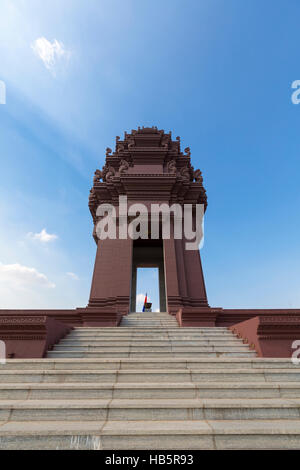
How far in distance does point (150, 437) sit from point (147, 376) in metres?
1.42

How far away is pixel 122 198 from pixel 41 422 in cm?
1037

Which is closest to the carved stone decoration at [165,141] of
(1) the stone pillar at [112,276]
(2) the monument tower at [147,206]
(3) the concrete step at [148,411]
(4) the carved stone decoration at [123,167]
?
(2) the monument tower at [147,206]

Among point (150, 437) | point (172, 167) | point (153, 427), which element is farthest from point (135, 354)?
point (172, 167)

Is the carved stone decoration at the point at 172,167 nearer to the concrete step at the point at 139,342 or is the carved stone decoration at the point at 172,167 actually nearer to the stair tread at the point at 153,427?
the concrete step at the point at 139,342

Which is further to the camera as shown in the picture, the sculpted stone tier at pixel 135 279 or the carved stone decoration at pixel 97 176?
the carved stone decoration at pixel 97 176

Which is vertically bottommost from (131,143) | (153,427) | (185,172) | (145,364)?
(153,427)

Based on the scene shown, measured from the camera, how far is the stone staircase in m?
2.60

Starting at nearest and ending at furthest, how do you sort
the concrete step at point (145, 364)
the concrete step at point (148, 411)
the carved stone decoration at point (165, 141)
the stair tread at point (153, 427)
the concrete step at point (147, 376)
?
the stair tread at point (153, 427) → the concrete step at point (148, 411) → the concrete step at point (147, 376) → the concrete step at point (145, 364) → the carved stone decoration at point (165, 141)

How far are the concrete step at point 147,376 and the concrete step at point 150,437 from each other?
46.9 inches

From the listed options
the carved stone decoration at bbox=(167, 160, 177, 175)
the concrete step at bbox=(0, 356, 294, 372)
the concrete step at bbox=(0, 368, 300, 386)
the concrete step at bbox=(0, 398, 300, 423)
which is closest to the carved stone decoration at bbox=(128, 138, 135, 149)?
the carved stone decoration at bbox=(167, 160, 177, 175)

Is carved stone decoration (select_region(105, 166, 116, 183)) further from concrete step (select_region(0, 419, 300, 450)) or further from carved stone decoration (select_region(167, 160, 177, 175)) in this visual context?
concrete step (select_region(0, 419, 300, 450))

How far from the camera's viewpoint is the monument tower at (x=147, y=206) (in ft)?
33.4

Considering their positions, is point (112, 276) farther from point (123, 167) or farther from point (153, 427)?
point (153, 427)

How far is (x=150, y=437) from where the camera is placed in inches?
102
